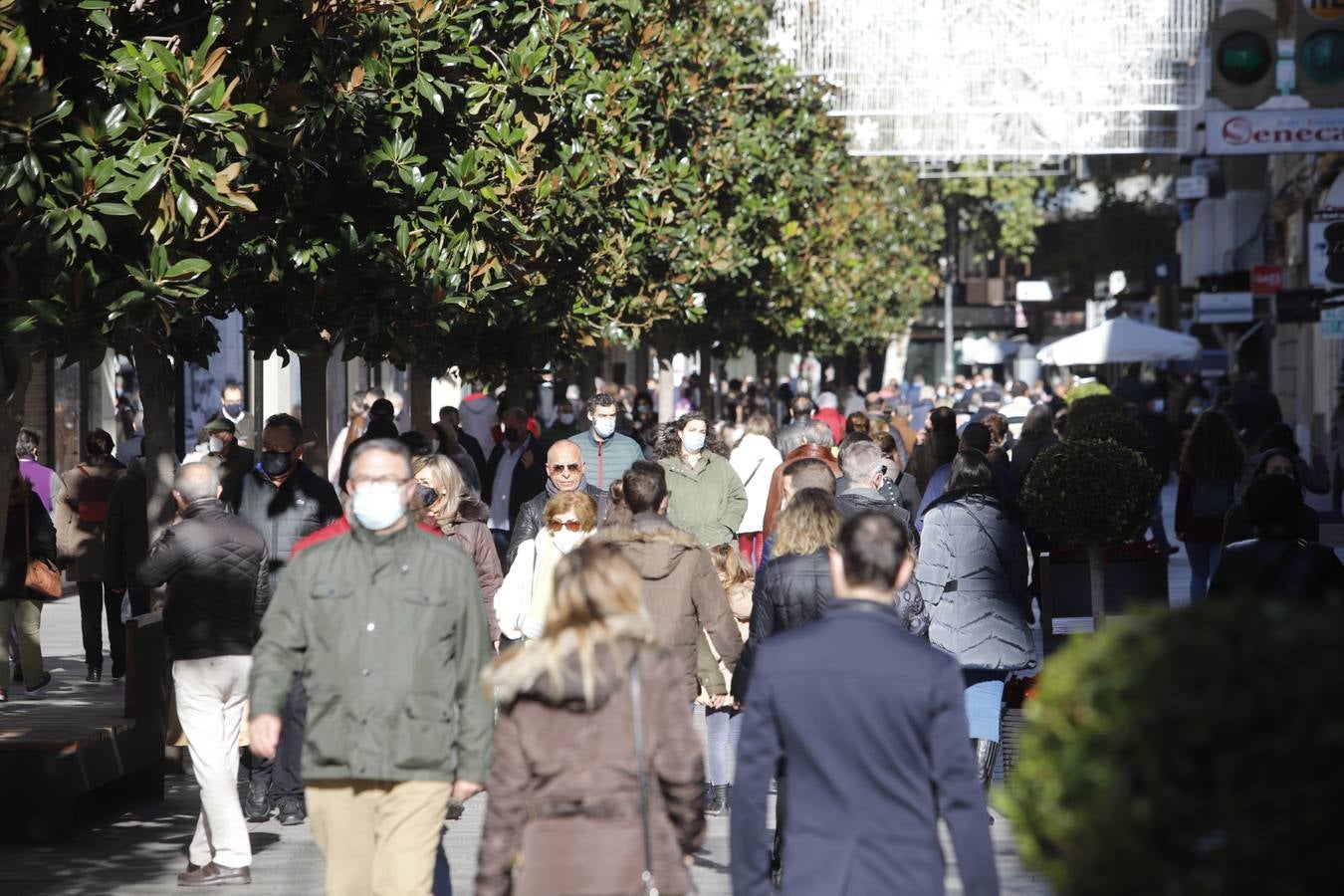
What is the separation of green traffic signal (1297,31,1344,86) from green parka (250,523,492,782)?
43.7ft

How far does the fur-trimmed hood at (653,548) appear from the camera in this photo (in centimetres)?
843

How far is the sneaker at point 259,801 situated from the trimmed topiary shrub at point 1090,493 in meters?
5.06

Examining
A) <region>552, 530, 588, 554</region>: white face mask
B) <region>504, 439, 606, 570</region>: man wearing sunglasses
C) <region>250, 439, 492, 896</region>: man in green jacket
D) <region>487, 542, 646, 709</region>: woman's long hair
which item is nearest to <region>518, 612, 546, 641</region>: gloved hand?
<region>552, 530, 588, 554</region>: white face mask

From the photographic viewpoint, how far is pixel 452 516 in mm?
9688

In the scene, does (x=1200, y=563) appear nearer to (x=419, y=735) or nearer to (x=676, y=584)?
(x=676, y=584)

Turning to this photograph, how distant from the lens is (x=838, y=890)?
499cm

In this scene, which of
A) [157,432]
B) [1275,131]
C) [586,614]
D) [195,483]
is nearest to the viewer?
[586,614]

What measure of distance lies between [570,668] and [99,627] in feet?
33.7

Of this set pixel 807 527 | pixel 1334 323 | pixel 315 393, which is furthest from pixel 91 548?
pixel 1334 323

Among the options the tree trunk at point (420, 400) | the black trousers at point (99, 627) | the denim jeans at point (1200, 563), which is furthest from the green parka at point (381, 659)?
the tree trunk at point (420, 400)

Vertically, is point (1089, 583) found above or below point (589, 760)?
below

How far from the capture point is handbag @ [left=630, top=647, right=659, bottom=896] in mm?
5051

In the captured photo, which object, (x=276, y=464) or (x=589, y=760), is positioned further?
(x=276, y=464)

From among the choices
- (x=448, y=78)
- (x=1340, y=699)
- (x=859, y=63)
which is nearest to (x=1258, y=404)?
(x=859, y=63)
